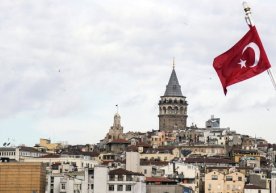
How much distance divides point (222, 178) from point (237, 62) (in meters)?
81.3

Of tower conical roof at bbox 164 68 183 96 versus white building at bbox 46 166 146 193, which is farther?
tower conical roof at bbox 164 68 183 96

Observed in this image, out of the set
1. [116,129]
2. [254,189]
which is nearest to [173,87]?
[116,129]

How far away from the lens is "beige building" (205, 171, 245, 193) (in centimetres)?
10500

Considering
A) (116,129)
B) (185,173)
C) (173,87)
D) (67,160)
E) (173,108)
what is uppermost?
(173,87)

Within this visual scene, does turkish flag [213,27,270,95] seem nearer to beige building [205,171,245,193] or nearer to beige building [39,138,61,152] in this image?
beige building [205,171,245,193]

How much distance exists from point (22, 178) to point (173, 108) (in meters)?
99.2

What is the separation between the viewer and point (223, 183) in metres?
105

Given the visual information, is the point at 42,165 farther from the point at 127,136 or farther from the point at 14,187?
the point at 127,136

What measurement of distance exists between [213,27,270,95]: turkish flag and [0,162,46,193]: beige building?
216ft

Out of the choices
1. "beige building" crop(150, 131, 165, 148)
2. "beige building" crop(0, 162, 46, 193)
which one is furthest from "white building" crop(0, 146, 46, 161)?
"beige building" crop(0, 162, 46, 193)

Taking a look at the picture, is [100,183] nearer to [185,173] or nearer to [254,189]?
[254,189]

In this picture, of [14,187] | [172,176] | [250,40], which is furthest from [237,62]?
[172,176]

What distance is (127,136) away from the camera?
18012cm

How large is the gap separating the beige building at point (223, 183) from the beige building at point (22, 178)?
2107cm
